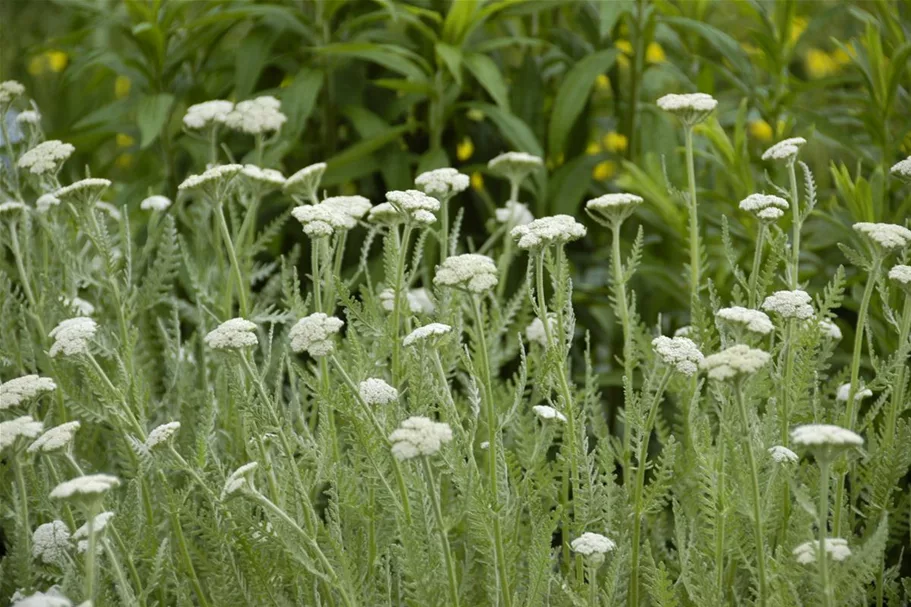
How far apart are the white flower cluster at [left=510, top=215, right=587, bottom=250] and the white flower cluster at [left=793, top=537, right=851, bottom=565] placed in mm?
341

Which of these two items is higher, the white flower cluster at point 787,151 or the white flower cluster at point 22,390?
the white flower cluster at point 787,151

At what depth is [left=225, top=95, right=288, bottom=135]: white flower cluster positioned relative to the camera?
1.36 m

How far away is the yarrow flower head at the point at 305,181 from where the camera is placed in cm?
114

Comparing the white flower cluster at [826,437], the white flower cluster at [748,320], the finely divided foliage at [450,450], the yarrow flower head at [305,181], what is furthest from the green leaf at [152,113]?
the white flower cluster at [826,437]

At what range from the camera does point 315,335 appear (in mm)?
853

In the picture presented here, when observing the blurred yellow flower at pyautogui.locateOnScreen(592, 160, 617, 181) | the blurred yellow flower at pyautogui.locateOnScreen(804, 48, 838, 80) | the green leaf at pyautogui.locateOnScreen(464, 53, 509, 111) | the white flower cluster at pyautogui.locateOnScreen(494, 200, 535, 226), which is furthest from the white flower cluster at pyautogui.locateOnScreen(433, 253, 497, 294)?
the blurred yellow flower at pyautogui.locateOnScreen(804, 48, 838, 80)

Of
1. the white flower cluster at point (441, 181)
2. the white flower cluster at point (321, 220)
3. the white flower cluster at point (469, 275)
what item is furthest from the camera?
the white flower cluster at point (441, 181)

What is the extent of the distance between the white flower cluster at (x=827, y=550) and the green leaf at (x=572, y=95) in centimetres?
90

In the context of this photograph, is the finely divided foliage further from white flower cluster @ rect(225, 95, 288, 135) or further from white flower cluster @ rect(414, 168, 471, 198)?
white flower cluster @ rect(225, 95, 288, 135)

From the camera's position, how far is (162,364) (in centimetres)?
161

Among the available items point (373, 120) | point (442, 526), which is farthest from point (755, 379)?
point (373, 120)

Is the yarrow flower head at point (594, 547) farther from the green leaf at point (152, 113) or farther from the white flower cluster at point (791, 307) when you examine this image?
the green leaf at point (152, 113)

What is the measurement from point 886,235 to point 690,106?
0.84ft

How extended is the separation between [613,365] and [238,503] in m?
0.95
